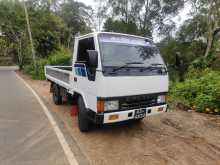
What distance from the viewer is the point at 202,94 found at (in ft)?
28.1

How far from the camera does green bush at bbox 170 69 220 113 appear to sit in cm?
801

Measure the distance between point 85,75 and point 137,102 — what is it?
131 centimetres

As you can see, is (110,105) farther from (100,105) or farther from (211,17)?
(211,17)

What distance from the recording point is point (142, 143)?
536cm

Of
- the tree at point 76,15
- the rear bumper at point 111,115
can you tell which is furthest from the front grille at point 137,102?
the tree at point 76,15

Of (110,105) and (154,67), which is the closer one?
(110,105)

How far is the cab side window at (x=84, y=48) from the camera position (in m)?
5.85

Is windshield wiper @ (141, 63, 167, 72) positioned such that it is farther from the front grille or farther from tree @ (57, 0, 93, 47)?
tree @ (57, 0, 93, 47)

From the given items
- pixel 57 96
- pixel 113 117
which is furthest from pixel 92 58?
pixel 57 96

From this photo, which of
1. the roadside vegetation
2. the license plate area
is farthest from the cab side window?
the roadside vegetation

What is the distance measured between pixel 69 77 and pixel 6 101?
4539 mm

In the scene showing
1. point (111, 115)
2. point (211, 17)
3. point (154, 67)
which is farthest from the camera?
point (211, 17)

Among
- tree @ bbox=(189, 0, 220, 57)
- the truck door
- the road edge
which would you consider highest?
tree @ bbox=(189, 0, 220, 57)

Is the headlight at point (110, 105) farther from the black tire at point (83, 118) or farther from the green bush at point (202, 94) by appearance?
the green bush at point (202, 94)
